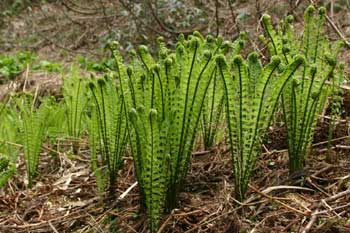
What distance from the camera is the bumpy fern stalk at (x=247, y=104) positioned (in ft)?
4.53

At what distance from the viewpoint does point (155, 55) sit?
21.2 feet

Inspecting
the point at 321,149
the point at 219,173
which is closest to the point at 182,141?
the point at 219,173

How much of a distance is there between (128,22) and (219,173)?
20.1ft

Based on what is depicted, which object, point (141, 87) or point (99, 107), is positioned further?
point (99, 107)

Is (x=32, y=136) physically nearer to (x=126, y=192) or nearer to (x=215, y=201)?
(x=126, y=192)

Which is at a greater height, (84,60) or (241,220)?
(241,220)

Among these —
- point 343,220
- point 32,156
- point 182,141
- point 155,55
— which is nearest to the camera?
point 343,220

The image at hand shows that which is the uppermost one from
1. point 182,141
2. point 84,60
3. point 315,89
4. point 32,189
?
point 315,89

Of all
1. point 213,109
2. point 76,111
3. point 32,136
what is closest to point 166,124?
point 213,109

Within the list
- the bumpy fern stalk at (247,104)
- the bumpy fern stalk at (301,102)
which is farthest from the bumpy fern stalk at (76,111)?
the bumpy fern stalk at (247,104)

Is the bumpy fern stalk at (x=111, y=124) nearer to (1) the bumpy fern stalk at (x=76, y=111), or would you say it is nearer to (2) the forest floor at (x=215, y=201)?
(2) the forest floor at (x=215, y=201)

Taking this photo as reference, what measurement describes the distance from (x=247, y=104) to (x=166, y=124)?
22 cm

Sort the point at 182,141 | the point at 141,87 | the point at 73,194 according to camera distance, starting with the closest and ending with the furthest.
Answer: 1. the point at 182,141
2. the point at 141,87
3. the point at 73,194

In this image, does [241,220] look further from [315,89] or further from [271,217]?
[315,89]
